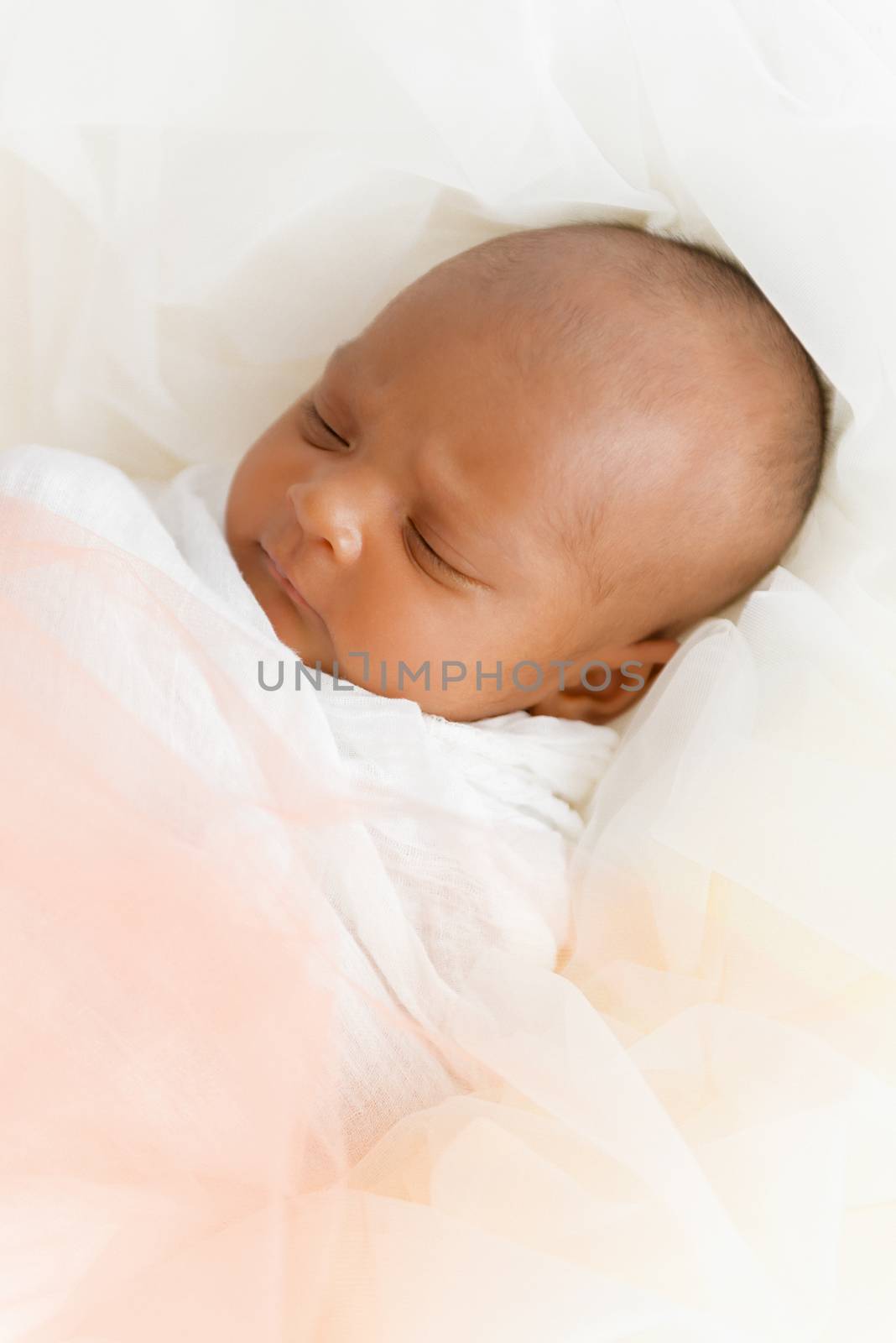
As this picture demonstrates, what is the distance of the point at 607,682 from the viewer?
1.19 metres

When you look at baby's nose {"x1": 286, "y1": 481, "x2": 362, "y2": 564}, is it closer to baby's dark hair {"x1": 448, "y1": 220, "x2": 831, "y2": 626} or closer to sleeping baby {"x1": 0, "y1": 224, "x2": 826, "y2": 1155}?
sleeping baby {"x1": 0, "y1": 224, "x2": 826, "y2": 1155}

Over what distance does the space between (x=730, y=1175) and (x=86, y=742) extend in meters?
0.48

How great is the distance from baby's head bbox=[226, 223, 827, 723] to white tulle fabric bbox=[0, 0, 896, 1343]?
0.18 feet

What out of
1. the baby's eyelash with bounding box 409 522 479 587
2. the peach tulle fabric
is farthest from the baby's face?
the peach tulle fabric

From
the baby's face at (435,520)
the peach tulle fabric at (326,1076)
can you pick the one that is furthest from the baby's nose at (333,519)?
the peach tulle fabric at (326,1076)

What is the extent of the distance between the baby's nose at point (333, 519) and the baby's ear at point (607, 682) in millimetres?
260

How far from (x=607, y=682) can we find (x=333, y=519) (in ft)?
1.10

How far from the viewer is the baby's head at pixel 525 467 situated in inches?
40.8

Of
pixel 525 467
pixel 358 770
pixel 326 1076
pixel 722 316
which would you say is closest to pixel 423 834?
pixel 358 770

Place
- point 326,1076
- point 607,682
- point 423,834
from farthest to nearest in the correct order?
point 607,682 → point 423,834 → point 326,1076

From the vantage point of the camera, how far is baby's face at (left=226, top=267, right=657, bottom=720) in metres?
1.03

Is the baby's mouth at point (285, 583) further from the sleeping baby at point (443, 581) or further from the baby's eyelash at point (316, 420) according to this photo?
the baby's eyelash at point (316, 420)

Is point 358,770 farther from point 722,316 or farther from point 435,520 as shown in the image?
point 722,316

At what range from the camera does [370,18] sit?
1.12 metres
